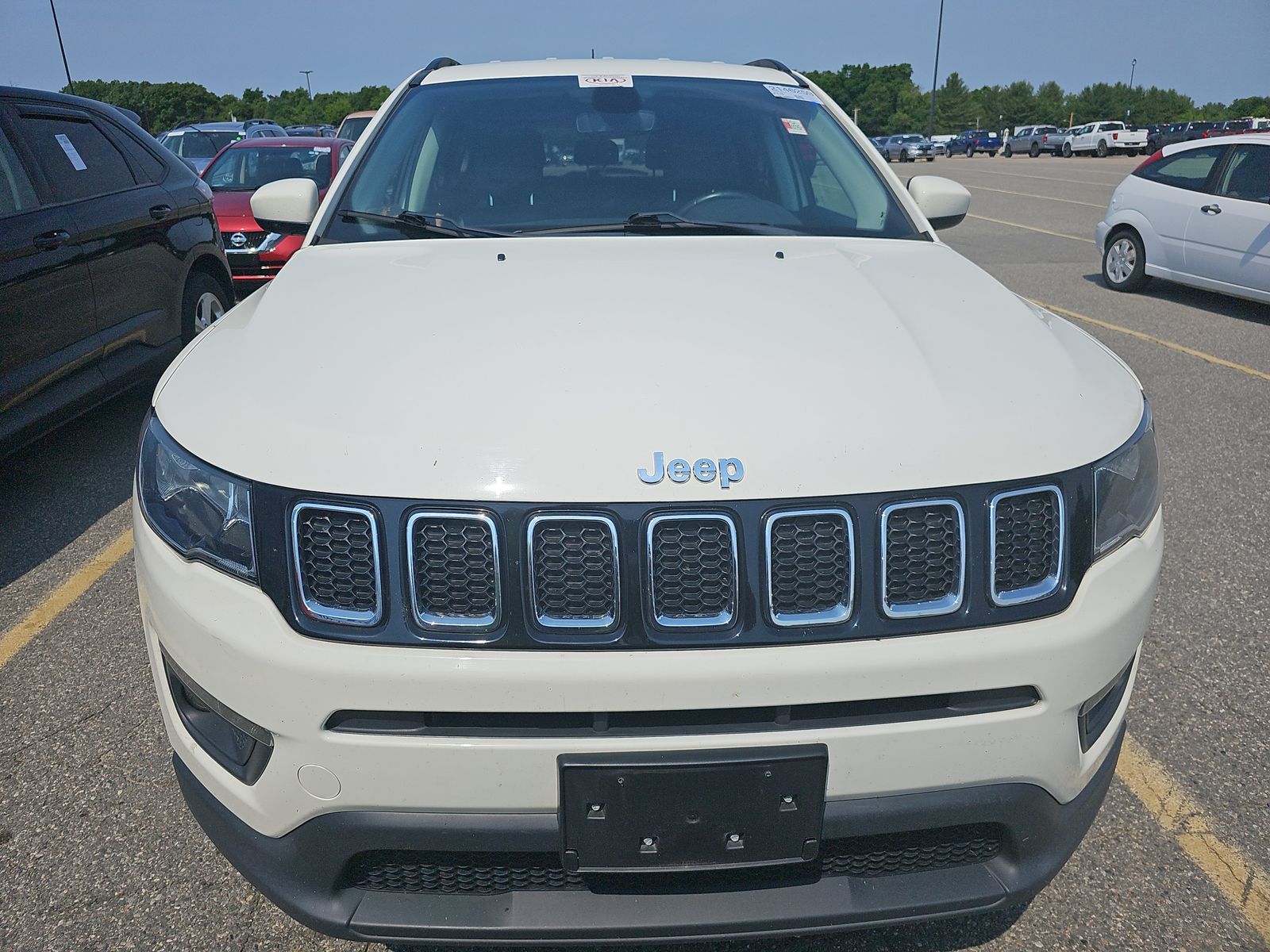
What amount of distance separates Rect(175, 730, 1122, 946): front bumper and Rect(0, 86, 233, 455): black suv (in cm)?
325

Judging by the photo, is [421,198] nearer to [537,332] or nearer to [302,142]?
[537,332]

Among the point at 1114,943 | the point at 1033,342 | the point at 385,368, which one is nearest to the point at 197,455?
the point at 385,368

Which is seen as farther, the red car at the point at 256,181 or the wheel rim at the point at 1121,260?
the wheel rim at the point at 1121,260

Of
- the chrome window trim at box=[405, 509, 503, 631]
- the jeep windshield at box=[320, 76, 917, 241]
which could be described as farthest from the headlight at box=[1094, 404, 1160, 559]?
the jeep windshield at box=[320, 76, 917, 241]

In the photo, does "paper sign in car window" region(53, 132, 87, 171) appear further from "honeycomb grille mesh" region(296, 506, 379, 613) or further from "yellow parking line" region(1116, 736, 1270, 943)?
"yellow parking line" region(1116, 736, 1270, 943)

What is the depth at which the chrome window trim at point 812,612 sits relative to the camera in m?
1.50

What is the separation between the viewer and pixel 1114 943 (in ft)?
6.49

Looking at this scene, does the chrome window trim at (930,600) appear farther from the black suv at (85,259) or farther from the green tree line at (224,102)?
the green tree line at (224,102)

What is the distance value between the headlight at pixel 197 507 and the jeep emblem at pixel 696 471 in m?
0.66

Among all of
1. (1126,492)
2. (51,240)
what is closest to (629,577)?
(1126,492)

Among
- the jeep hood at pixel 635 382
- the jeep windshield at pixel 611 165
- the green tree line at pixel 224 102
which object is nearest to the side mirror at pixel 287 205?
the jeep windshield at pixel 611 165

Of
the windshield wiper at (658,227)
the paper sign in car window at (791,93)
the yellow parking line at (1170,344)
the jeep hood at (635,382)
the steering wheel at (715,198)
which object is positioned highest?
the paper sign in car window at (791,93)

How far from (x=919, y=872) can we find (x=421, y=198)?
7.21 feet

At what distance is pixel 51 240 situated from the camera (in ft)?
14.3
